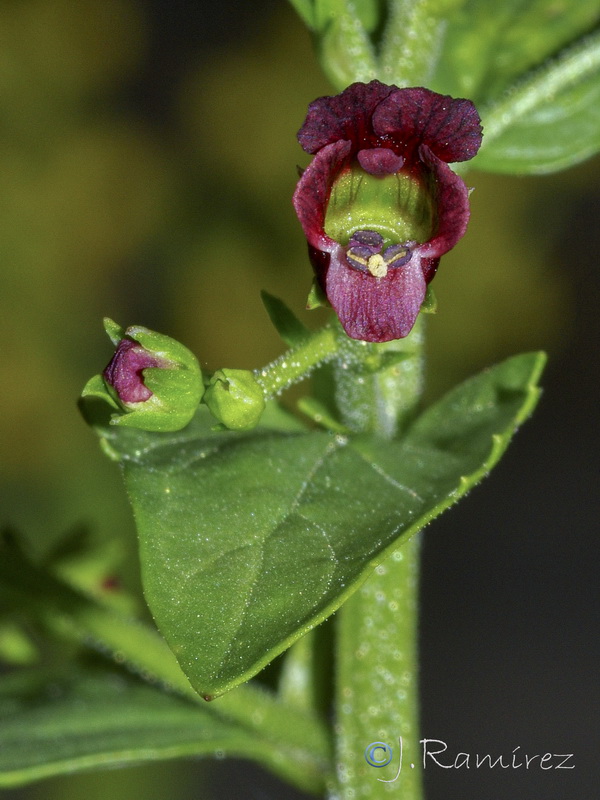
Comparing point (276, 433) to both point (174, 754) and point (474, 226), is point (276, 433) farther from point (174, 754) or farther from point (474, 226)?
point (474, 226)

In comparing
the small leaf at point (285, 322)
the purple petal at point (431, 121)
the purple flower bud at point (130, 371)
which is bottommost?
the purple flower bud at point (130, 371)

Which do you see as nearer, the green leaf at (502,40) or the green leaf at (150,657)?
the green leaf at (150,657)

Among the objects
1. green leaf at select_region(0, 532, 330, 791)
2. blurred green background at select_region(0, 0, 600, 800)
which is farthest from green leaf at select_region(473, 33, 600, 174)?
blurred green background at select_region(0, 0, 600, 800)

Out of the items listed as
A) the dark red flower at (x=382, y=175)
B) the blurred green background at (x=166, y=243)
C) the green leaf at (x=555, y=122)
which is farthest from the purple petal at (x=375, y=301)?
the blurred green background at (x=166, y=243)

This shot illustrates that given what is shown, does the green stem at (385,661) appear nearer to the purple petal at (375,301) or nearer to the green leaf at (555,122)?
the purple petal at (375,301)

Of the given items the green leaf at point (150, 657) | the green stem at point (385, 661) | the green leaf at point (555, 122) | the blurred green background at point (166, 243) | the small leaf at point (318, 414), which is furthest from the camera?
the blurred green background at point (166, 243)

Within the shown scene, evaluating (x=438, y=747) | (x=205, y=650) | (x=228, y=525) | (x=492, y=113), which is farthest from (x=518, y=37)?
(x=438, y=747)

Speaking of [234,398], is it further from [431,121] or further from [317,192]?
[431,121]
